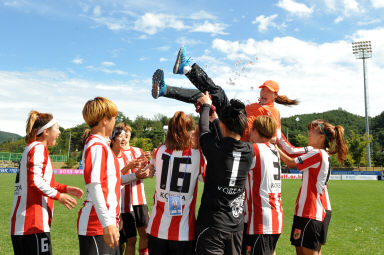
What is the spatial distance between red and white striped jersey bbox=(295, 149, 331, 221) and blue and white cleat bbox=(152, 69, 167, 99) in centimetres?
206

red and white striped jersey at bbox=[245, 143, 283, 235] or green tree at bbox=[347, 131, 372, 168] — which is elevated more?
green tree at bbox=[347, 131, 372, 168]

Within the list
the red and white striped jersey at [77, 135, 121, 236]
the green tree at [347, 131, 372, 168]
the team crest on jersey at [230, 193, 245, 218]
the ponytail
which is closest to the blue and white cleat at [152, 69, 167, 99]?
the red and white striped jersey at [77, 135, 121, 236]

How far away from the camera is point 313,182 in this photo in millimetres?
4445

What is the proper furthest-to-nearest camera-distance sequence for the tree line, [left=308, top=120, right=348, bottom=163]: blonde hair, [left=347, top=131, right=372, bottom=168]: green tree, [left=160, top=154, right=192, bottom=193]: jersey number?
the tree line, [left=347, top=131, right=372, bottom=168]: green tree, [left=308, top=120, right=348, bottom=163]: blonde hair, [left=160, top=154, right=192, bottom=193]: jersey number

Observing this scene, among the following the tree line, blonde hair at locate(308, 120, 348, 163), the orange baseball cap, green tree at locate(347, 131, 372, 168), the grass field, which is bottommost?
the grass field

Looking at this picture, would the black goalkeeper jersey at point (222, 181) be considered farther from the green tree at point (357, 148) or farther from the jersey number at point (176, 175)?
the green tree at point (357, 148)

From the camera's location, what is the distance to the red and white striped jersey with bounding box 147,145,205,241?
3.25m

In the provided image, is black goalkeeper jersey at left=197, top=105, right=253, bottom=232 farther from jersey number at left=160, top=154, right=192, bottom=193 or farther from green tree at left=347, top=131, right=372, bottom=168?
green tree at left=347, top=131, right=372, bottom=168

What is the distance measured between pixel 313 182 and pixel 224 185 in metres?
1.87

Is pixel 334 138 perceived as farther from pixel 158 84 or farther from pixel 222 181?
pixel 158 84

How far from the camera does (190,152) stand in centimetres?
Result: 344

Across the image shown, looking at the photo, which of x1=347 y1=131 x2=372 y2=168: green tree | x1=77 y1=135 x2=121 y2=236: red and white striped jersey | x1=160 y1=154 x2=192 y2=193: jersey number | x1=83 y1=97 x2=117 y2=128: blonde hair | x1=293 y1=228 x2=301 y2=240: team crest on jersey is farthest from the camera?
x1=347 y1=131 x2=372 y2=168: green tree

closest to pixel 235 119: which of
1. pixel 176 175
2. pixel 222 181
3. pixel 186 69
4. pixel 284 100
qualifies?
pixel 222 181

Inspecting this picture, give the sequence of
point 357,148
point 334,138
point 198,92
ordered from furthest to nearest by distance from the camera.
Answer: point 357,148, point 334,138, point 198,92
